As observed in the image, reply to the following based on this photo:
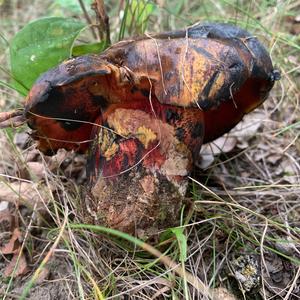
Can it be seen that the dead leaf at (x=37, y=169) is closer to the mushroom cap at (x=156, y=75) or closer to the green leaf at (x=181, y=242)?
the mushroom cap at (x=156, y=75)

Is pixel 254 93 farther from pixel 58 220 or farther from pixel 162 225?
pixel 58 220

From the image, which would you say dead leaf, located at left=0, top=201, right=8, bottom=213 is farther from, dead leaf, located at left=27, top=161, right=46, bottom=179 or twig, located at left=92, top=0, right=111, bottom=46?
twig, located at left=92, top=0, right=111, bottom=46

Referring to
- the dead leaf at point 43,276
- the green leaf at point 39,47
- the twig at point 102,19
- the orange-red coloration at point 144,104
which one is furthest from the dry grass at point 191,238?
the twig at point 102,19

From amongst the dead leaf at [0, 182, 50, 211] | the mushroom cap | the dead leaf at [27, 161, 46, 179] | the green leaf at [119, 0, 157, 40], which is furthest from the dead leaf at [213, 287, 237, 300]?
the green leaf at [119, 0, 157, 40]

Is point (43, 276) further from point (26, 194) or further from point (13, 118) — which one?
point (13, 118)

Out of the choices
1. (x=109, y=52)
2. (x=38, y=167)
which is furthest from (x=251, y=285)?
(x=38, y=167)

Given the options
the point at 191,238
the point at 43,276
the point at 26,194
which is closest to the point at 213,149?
the point at 191,238
